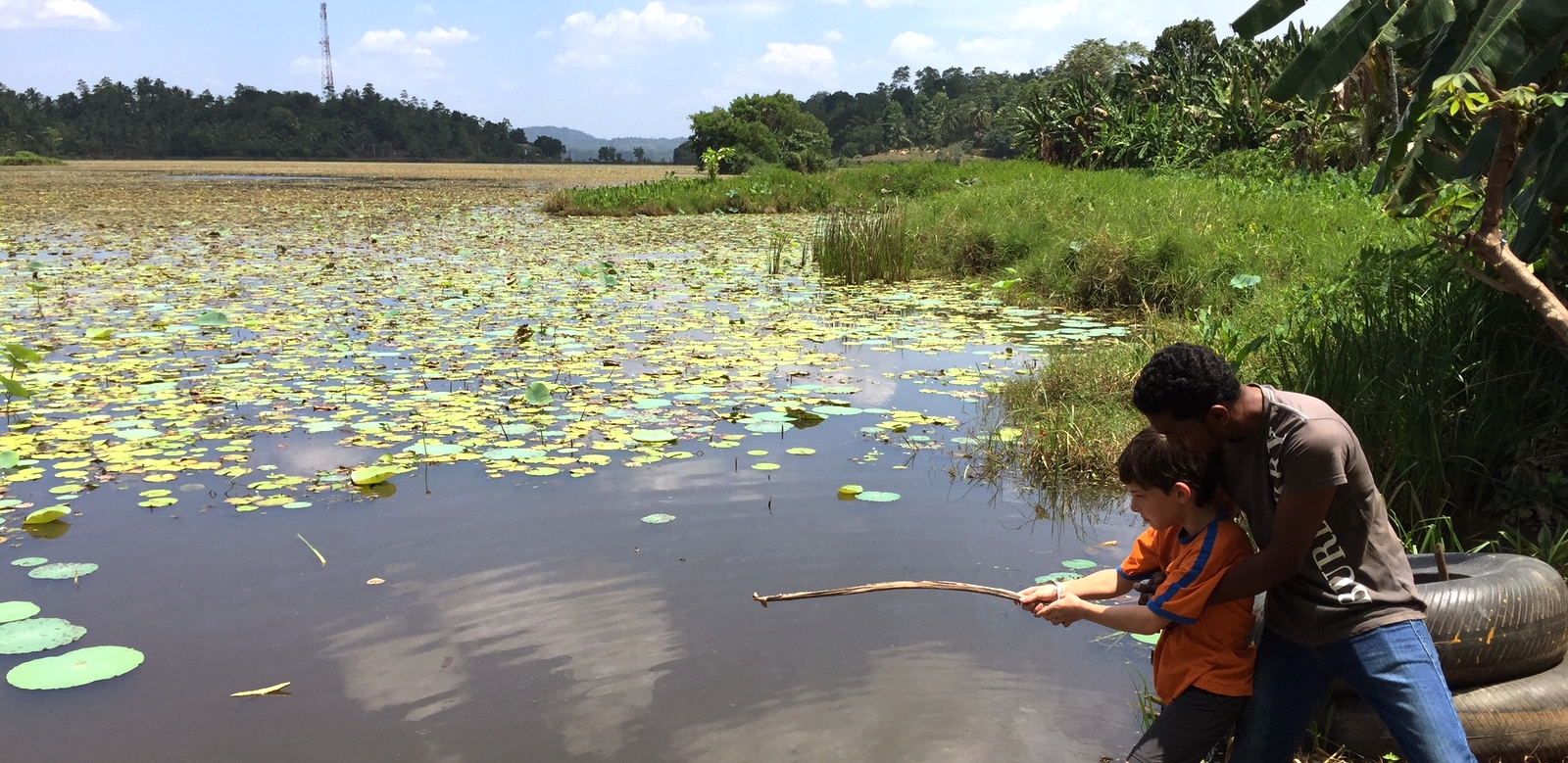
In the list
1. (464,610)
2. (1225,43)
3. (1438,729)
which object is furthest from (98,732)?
(1225,43)

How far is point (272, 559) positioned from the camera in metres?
3.76

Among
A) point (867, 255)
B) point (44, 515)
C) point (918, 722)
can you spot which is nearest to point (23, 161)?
point (867, 255)

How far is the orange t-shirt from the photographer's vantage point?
2.07 meters

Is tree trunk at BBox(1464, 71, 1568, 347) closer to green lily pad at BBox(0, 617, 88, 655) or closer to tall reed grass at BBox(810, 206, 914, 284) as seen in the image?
green lily pad at BBox(0, 617, 88, 655)

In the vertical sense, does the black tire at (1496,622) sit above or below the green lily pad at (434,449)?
above

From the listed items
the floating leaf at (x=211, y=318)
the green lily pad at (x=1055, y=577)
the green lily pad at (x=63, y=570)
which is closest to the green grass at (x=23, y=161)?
the floating leaf at (x=211, y=318)

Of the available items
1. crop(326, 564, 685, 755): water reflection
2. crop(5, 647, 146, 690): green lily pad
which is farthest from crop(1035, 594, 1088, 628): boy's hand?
crop(5, 647, 146, 690): green lily pad

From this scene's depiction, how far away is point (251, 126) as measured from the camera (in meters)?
85.2

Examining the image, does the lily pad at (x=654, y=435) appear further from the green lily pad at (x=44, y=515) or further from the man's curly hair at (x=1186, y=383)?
the man's curly hair at (x=1186, y=383)

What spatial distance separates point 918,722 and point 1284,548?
1204 millimetres

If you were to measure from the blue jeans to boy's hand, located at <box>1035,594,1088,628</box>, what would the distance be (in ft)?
1.29

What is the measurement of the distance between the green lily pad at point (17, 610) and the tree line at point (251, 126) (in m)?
84.5

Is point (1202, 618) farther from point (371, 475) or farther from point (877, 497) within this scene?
point (371, 475)

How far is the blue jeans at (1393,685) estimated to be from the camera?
76.3 inches
